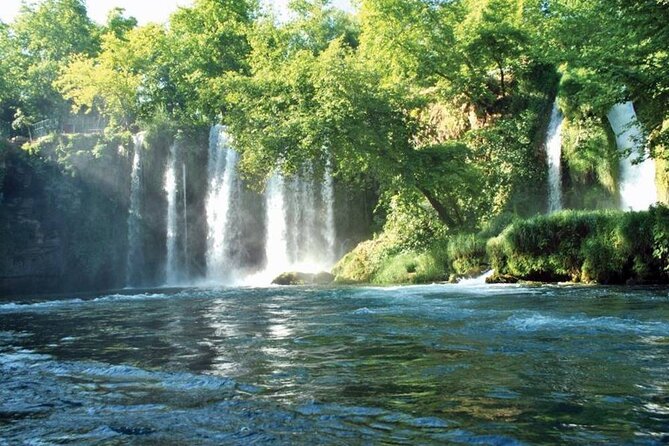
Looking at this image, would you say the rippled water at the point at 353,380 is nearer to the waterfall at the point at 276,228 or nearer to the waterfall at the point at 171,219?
the waterfall at the point at 276,228

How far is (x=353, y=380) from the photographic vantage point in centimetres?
486

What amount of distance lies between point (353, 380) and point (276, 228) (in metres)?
24.8

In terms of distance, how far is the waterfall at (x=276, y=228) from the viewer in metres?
28.8

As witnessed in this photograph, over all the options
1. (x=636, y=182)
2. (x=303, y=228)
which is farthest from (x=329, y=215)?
(x=636, y=182)

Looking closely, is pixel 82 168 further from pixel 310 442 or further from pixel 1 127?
pixel 310 442

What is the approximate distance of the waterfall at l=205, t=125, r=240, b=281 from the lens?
1207 inches

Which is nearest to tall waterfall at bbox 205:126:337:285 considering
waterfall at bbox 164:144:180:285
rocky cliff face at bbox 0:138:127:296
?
waterfall at bbox 164:144:180:285

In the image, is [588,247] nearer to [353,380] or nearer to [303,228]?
[353,380]

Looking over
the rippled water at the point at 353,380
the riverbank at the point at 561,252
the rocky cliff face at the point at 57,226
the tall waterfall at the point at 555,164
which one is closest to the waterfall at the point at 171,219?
the rocky cliff face at the point at 57,226

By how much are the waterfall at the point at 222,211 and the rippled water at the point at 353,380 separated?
845 inches

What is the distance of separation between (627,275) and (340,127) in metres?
9.98

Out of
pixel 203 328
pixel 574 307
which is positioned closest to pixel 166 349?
pixel 203 328

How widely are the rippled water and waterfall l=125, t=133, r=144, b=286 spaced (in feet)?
81.3

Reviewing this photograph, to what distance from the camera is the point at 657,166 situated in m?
19.3
